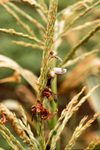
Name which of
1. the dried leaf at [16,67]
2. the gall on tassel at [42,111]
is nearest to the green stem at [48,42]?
the gall on tassel at [42,111]

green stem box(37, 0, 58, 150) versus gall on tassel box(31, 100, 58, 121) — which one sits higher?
green stem box(37, 0, 58, 150)

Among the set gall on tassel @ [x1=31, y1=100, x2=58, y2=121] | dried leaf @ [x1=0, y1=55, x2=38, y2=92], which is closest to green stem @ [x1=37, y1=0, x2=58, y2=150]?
gall on tassel @ [x1=31, y1=100, x2=58, y2=121]

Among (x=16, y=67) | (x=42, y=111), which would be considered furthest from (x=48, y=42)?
(x=16, y=67)

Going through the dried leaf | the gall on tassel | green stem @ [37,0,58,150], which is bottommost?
the gall on tassel

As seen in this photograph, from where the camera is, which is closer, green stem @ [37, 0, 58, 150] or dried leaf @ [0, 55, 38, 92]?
green stem @ [37, 0, 58, 150]

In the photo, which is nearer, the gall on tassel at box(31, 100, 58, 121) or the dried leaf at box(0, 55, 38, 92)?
the gall on tassel at box(31, 100, 58, 121)

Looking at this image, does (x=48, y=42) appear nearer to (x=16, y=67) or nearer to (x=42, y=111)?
(x=42, y=111)

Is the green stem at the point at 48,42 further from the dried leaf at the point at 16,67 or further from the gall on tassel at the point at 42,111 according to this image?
the dried leaf at the point at 16,67

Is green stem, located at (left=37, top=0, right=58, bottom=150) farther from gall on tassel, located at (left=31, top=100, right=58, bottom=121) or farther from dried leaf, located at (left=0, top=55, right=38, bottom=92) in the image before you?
dried leaf, located at (left=0, top=55, right=38, bottom=92)

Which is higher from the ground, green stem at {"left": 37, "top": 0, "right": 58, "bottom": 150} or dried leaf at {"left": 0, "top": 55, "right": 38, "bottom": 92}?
dried leaf at {"left": 0, "top": 55, "right": 38, "bottom": 92}

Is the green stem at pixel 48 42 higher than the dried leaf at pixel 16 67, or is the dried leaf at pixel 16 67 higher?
the dried leaf at pixel 16 67

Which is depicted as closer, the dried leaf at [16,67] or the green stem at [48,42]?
the green stem at [48,42]
